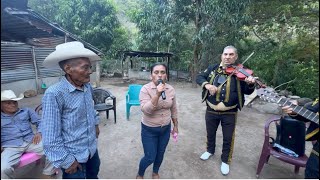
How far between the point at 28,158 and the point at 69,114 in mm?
1738

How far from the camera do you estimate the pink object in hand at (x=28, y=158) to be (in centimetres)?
290

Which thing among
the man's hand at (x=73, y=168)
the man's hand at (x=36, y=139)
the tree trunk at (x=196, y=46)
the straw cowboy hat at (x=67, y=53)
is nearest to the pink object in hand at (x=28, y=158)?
the man's hand at (x=36, y=139)

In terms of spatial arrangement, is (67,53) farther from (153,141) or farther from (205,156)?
(205,156)

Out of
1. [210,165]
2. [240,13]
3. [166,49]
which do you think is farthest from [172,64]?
[210,165]

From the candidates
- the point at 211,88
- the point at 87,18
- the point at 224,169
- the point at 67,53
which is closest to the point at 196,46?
the point at 87,18

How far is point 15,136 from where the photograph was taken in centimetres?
291

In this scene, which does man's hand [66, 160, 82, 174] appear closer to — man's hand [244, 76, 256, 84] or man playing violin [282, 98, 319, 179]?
man playing violin [282, 98, 319, 179]

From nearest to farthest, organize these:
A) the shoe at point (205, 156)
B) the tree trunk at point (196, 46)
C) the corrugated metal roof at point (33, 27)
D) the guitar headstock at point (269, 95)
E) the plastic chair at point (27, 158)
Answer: the corrugated metal roof at point (33, 27) → the guitar headstock at point (269, 95) → the plastic chair at point (27, 158) → the shoe at point (205, 156) → the tree trunk at point (196, 46)

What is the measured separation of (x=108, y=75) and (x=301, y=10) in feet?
43.7

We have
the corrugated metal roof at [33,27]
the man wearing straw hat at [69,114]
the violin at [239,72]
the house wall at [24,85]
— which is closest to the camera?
the man wearing straw hat at [69,114]

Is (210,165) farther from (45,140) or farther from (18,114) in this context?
(18,114)

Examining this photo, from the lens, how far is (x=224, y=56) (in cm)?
313

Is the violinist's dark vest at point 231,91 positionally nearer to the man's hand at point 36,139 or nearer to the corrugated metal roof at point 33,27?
the corrugated metal roof at point 33,27

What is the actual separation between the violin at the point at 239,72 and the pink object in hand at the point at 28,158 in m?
3.07
